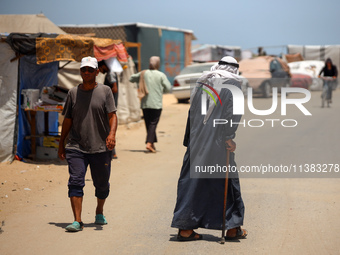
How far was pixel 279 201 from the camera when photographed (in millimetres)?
7820

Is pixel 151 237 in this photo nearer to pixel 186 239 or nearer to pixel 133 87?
pixel 186 239

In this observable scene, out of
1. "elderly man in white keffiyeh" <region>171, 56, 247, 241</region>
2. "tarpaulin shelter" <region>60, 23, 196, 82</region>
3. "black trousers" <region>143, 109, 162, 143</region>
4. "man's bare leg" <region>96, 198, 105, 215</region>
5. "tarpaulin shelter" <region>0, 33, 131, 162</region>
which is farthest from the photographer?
"tarpaulin shelter" <region>60, 23, 196, 82</region>

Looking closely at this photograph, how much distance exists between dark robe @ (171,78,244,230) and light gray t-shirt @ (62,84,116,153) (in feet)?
3.38

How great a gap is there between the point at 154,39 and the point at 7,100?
16857 millimetres

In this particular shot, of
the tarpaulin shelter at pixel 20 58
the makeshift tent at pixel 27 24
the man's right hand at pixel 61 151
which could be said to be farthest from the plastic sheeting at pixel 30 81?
the man's right hand at pixel 61 151

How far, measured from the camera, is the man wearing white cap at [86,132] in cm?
614

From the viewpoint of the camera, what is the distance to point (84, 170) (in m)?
6.19

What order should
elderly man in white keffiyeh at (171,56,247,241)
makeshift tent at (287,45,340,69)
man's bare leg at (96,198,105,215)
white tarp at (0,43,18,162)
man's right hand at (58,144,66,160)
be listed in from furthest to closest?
makeshift tent at (287,45,340,69) < white tarp at (0,43,18,162) < man's bare leg at (96,198,105,215) < man's right hand at (58,144,66,160) < elderly man in white keffiyeh at (171,56,247,241)

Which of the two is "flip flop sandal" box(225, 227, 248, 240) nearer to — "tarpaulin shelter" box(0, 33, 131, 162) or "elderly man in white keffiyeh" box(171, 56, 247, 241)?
"elderly man in white keffiyeh" box(171, 56, 247, 241)

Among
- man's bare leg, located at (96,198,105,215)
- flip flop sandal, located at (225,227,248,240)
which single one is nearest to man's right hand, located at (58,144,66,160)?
man's bare leg, located at (96,198,105,215)

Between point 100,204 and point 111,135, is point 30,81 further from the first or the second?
point 111,135

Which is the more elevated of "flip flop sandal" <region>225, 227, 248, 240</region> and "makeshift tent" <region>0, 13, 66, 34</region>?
"makeshift tent" <region>0, 13, 66, 34</region>

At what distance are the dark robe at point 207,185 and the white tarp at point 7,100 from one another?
5.41 meters

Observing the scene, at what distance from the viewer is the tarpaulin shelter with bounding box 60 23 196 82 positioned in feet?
82.7
